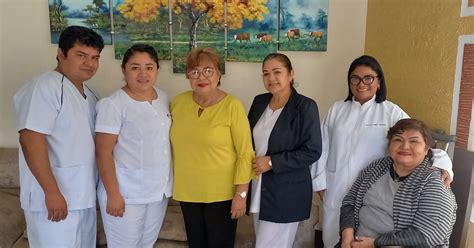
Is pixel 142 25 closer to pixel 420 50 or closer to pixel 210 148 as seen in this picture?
pixel 210 148

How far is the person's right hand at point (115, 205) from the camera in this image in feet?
5.44

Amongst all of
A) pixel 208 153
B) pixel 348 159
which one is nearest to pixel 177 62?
pixel 208 153

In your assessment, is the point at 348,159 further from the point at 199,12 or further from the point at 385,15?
the point at 199,12

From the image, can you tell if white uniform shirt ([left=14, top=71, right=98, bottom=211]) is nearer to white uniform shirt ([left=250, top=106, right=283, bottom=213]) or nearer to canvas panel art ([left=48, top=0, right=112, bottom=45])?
white uniform shirt ([left=250, top=106, right=283, bottom=213])

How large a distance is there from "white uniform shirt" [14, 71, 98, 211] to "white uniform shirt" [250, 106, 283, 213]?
0.79 m

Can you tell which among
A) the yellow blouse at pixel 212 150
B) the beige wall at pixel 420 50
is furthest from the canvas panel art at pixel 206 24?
the yellow blouse at pixel 212 150

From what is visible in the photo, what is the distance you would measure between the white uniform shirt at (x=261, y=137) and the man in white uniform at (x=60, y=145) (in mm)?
784

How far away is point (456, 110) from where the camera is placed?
169cm

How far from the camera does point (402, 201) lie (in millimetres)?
1520

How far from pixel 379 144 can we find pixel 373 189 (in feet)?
0.76

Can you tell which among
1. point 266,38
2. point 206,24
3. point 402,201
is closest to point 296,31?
point 266,38

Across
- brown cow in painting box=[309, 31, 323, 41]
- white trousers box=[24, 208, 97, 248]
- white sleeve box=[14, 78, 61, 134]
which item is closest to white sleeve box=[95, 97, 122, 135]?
white sleeve box=[14, 78, 61, 134]

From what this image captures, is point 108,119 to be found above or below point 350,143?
above

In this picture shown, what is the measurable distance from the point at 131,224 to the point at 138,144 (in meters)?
0.40
